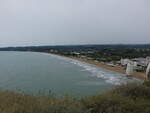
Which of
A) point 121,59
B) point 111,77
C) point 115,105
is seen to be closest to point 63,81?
point 111,77

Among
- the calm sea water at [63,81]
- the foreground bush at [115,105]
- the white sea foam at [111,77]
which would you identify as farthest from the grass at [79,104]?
the white sea foam at [111,77]

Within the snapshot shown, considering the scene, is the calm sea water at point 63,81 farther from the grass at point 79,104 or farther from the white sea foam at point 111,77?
the grass at point 79,104

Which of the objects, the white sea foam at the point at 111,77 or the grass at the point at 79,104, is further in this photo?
the white sea foam at the point at 111,77

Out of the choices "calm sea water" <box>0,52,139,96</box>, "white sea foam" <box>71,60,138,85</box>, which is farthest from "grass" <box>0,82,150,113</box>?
"white sea foam" <box>71,60,138,85</box>

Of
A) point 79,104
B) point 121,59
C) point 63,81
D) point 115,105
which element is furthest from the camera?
point 121,59

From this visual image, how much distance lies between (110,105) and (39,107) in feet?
Result: 5.13

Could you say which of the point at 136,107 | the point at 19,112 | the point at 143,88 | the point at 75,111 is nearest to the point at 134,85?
the point at 143,88

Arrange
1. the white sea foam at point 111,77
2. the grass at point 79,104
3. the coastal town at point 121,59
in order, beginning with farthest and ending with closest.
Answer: the coastal town at point 121,59 < the white sea foam at point 111,77 < the grass at point 79,104

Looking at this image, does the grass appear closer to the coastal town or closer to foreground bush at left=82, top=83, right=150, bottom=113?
foreground bush at left=82, top=83, right=150, bottom=113

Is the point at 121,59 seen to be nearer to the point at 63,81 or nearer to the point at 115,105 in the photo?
the point at 63,81

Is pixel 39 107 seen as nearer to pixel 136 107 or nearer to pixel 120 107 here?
pixel 120 107

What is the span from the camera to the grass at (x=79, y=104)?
3832 mm

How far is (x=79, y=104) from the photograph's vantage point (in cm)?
462

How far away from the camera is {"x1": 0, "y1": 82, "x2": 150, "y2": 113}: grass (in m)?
3.83
